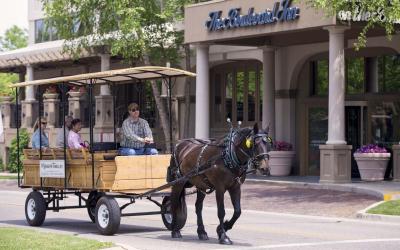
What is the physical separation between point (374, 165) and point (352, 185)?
2488mm

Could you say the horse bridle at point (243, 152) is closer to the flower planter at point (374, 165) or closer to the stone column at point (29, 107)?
the flower planter at point (374, 165)

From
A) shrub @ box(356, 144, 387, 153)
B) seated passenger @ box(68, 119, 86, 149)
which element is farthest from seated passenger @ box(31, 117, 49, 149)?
shrub @ box(356, 144, 387, 153)

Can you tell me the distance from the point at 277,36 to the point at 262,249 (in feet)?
64.7

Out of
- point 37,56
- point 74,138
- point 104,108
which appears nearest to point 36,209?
point 74,138

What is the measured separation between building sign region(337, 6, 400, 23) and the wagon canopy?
769 centimetres

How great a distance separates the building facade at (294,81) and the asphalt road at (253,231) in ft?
20.9

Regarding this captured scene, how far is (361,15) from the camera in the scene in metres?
26.2

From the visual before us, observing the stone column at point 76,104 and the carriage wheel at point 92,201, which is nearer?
the carriage wheel at point 92,201

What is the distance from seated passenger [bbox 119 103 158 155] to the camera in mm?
16828

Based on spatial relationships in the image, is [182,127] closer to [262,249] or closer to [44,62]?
[44,62]

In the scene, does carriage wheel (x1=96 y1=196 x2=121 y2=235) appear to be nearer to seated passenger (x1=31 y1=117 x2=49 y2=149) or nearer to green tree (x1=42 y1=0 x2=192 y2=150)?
seated passenger (x1=31 y1=117 x2=49 y2=149)

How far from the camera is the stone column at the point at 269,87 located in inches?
1325

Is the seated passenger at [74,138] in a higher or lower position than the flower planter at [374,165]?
higher

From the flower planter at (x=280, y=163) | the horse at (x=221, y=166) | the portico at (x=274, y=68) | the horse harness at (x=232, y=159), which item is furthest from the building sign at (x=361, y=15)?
the horse harness at (x=232, y=159)
